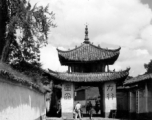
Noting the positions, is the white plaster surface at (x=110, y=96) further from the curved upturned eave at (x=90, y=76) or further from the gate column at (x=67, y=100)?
the gate column at (x=67, y=100)

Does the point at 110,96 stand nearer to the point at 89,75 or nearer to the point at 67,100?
the point at 89,75

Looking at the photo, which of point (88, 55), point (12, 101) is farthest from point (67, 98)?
point (12, 101)

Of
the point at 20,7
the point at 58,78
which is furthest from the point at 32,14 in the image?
the point at 58,78

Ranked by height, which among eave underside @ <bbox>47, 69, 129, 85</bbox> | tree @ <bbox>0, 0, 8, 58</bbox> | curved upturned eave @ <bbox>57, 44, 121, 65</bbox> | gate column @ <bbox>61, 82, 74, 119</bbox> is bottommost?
gate column @ <bbox>61, 82, 74, 119</bbox>

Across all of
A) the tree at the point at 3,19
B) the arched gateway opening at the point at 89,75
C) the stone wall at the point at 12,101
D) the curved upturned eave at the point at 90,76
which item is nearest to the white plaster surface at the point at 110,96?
the arched gateway opening at the point at 89,75

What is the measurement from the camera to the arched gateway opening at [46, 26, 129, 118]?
28.6 m

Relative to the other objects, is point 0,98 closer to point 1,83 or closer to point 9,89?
point 1,83

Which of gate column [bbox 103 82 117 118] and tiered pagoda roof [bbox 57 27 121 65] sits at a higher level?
tiered pagoda roof [bbox 57 27 121 65]

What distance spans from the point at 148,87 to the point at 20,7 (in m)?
13.1

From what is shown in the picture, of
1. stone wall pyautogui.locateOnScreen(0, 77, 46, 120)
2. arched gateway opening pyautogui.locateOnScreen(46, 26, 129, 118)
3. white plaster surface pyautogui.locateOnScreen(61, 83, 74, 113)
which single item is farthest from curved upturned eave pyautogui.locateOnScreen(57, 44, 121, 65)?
stone wall pyautogui.locateOnScreen(0, 77, 46, 120)

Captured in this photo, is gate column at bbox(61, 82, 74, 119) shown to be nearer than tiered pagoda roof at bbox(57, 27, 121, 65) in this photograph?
Yes

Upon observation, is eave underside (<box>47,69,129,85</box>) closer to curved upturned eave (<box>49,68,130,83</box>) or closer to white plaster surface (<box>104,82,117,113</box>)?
curved upturned eave (<box>49,68,130,83</box>)

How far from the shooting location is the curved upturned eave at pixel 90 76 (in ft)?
93.4

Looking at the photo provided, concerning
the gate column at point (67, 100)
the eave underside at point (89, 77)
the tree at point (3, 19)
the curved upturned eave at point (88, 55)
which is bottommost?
the gate column at point (67, 100)
